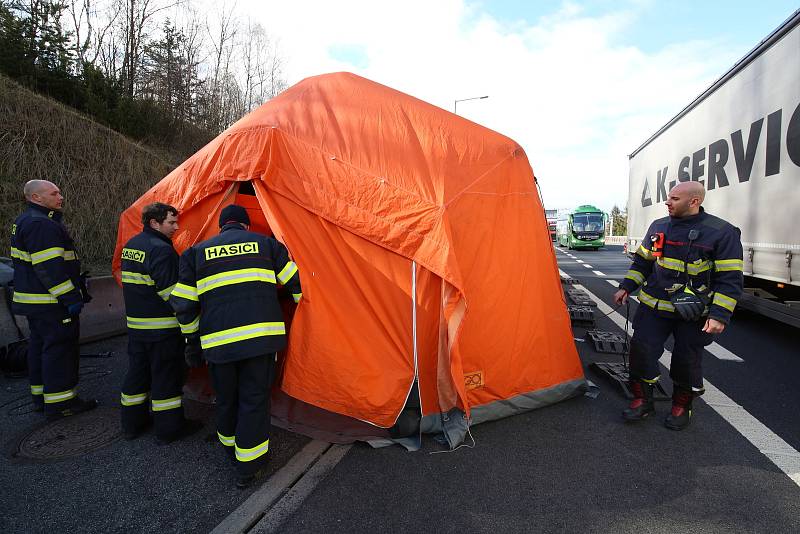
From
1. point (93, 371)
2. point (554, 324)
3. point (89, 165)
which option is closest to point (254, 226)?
point (93, 371)

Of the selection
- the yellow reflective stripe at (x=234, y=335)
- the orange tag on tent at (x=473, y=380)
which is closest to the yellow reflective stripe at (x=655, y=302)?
the orange tag on tent at (x=473, y=380)

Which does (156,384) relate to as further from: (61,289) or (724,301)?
(724,301)

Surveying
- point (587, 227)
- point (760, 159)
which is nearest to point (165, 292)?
point (760, 159)

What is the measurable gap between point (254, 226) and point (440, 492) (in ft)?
9.43

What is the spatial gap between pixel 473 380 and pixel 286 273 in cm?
171

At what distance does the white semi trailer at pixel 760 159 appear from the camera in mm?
4699

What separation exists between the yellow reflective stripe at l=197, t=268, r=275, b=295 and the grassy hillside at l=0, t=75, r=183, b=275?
24.1 feet

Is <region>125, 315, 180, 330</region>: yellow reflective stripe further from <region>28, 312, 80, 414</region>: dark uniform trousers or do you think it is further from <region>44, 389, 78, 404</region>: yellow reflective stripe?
<region>44, 389, 78, 404</region>: yellow reflective stripe

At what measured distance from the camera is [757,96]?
5348 millimetres

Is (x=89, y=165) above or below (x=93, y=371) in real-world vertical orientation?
above

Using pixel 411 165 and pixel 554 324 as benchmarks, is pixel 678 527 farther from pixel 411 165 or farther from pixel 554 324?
pixel 411 165

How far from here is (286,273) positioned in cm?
294

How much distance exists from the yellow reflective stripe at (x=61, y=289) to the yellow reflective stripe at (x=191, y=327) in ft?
5.04

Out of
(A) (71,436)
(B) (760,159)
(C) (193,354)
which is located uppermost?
(B) (760,159)
